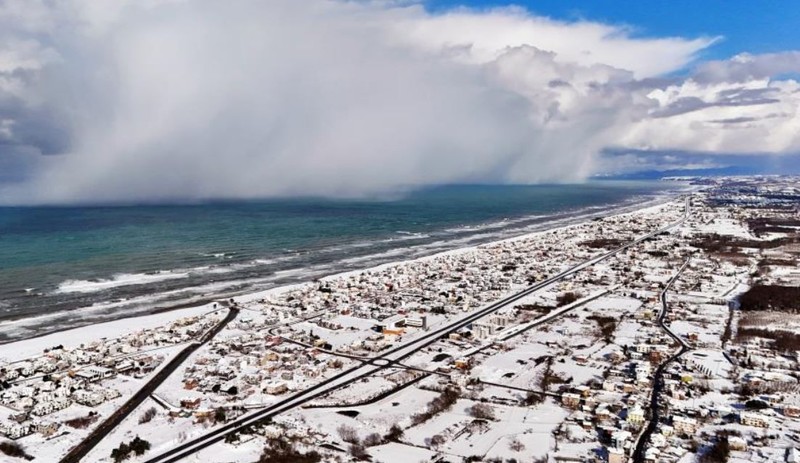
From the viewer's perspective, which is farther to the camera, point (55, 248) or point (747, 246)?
point (747, 246)

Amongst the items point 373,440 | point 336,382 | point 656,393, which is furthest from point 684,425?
point 336,382

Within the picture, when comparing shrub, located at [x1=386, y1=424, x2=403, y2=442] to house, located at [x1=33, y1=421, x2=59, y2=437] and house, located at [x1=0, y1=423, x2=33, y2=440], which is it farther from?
house, located at [x1=0, y1=423, x2=33, y2=440]

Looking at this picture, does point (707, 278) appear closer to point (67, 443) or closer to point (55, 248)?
point (67, 443)

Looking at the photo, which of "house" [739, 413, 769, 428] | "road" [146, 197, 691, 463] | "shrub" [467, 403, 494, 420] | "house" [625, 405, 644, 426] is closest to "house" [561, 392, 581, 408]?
"house" [625, 405, 644, 426]

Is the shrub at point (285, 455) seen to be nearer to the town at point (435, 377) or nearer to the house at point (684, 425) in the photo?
the town at point (435, 377)

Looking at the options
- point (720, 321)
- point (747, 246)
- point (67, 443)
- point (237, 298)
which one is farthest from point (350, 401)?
point (747, 246)

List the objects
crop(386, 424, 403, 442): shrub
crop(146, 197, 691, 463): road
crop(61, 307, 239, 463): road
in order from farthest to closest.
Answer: crop(386, 424, 403, 442): shrub → crop(146, 197, 691, 463): road → crop(61, 307, 239, 463): road

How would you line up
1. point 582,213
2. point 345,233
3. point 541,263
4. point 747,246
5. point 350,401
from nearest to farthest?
point 350,401 < point 541,263 < point 747,246 < point 345,233 < point 582,213
